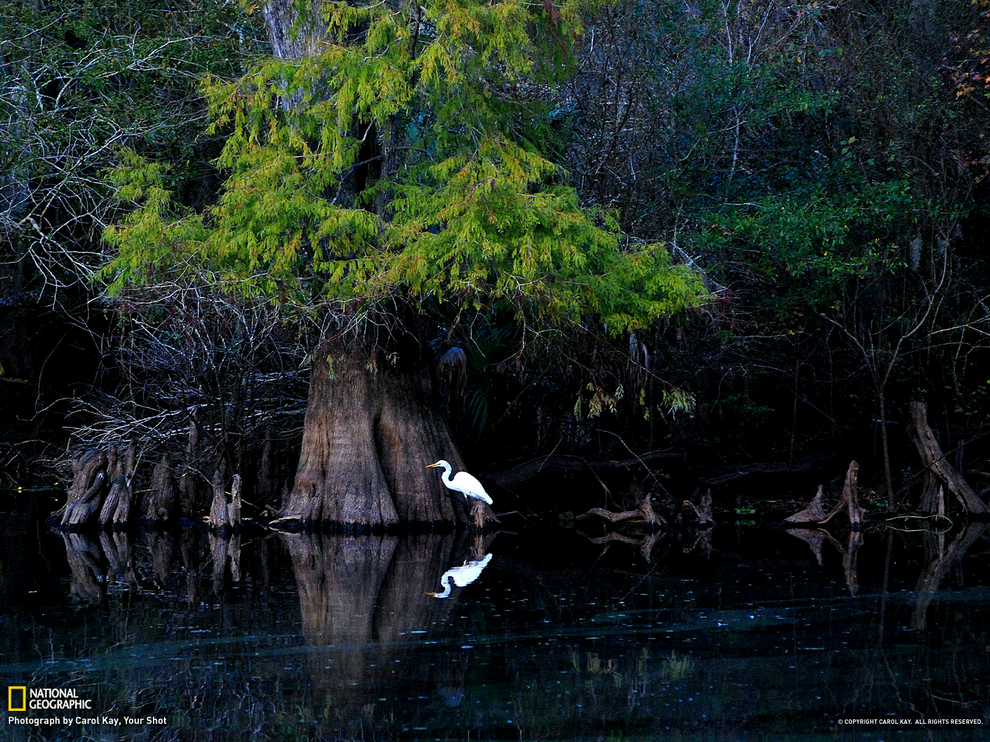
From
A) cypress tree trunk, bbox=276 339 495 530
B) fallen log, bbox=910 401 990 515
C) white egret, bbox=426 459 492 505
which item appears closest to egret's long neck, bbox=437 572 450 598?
white egret, bbox=426 459 492 505

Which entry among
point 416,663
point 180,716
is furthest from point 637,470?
point 180,716

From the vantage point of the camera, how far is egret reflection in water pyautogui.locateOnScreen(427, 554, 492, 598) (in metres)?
9.88

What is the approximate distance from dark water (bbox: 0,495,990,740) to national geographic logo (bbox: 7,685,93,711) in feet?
0.14

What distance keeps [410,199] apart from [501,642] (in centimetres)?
572

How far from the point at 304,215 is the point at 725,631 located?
6134mm

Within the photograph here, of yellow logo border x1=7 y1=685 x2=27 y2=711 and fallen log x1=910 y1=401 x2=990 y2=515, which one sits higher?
fallen log x1=910 y1=401 x2=990 y2=515

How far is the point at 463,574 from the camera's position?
34.9 feet

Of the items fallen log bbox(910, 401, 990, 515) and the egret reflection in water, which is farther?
fallen log bbox(910, 401, 990, 515)

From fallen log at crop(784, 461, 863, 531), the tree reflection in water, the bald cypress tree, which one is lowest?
the tree reflection in water

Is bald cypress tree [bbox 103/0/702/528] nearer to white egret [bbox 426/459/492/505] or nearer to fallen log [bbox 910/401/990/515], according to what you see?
white egret [bbox 426/459/492/505]

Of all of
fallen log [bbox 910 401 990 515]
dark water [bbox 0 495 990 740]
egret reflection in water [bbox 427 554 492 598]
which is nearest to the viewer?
dark water [bbox 0 495 990 740]

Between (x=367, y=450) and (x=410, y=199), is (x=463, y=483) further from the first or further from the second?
(x=410, y=199)

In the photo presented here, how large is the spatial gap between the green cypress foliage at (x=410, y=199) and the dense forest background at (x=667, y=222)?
800 millimetres

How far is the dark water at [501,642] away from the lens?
19.9ft
